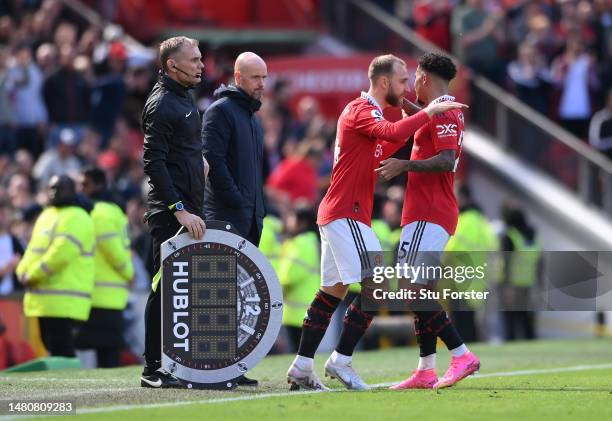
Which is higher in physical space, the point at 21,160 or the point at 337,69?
the point at 337,69

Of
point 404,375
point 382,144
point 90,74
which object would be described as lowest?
point 404,375

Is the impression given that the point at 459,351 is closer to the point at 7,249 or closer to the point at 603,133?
the point at 7,249

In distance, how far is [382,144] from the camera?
1178 centimetres

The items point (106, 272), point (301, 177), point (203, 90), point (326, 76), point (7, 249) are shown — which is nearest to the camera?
point (106, 272)

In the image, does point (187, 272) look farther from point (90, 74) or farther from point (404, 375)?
point (90, 74)

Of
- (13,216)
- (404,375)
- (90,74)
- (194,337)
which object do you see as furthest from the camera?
(90,74)

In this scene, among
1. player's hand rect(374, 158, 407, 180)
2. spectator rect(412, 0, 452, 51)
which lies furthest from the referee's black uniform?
spectator rect(412, 0, 452, 51)

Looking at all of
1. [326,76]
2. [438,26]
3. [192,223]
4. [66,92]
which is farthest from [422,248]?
[438,26]

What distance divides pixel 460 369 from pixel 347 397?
122cm

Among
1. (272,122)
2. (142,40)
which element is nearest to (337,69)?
(272,122)

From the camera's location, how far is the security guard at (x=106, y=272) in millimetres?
15594

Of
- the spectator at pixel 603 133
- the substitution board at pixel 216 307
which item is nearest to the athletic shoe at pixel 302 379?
the substitution board at pixel 216 307

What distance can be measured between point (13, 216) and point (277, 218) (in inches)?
139

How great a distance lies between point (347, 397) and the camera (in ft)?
35.8
